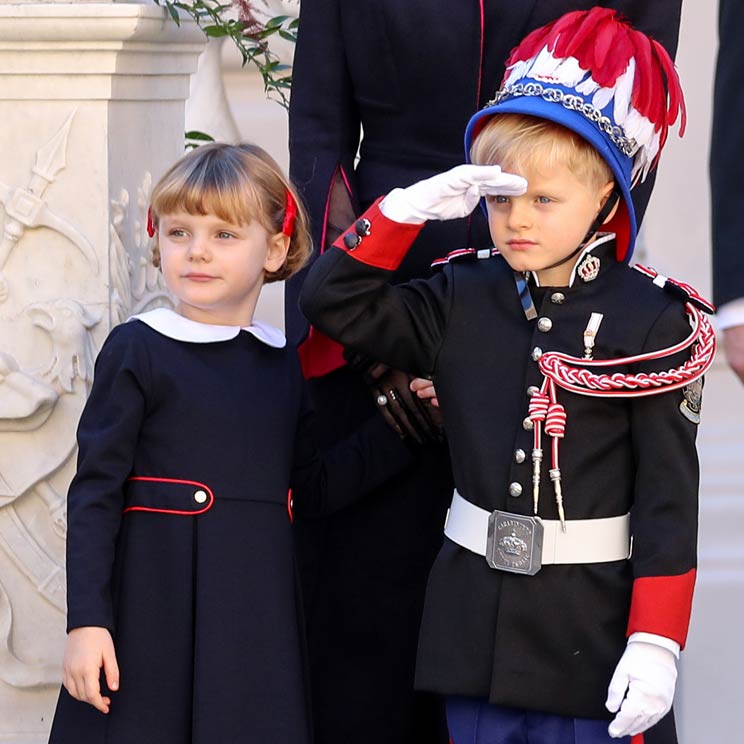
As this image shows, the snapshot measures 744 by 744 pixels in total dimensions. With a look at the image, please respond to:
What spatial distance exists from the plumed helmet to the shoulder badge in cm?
21

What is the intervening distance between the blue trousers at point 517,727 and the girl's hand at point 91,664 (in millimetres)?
479

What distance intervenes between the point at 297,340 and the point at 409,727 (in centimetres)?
64

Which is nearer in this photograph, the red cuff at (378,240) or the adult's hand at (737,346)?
the adult's hand at (737,346)

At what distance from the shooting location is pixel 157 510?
250 centimetres

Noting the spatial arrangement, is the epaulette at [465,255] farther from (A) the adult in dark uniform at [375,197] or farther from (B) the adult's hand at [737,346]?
(B) the adult's hand at [737,346]

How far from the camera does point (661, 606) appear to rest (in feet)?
7.50

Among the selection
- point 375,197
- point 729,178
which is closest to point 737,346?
point 729,178

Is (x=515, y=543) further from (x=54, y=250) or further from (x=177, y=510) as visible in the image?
(x=54, y=250)

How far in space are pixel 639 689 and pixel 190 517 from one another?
673 mm

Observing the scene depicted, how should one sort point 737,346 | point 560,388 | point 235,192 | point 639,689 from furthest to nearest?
point 235,192
point 560,388
point 639,689
point 737,346


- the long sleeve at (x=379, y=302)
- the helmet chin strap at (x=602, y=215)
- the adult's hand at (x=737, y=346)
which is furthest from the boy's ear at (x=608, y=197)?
the adult's hand at (x=737, y=346)

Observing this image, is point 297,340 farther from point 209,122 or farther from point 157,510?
point 209,122

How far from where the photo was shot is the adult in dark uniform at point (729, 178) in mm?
1917

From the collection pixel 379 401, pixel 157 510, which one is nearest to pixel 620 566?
pixel 379 401
